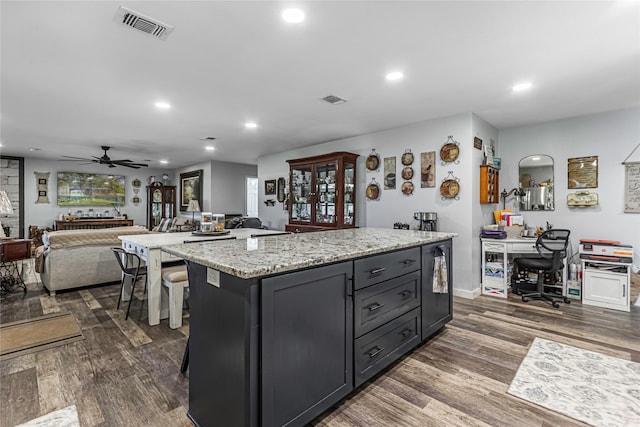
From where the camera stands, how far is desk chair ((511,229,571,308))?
3736 millimetres

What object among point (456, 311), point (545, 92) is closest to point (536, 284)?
point (456, 311)

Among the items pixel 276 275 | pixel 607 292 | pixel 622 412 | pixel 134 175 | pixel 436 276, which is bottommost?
pixel 622 412

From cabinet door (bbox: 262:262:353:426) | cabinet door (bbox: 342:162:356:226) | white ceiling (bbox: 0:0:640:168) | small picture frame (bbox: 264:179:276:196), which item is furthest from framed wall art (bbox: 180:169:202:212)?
cabinet door (bbox: 262:262:353:426)

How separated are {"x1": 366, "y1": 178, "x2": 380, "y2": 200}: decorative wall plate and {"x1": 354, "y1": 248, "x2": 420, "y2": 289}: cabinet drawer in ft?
8.55

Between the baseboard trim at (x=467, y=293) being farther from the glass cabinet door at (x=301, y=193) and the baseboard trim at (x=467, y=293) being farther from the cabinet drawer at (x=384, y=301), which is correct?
the glass cabinet door at (x=301, y=193)

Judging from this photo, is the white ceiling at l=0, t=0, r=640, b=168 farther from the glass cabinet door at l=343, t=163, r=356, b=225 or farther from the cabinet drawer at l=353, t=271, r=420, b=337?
the cabinet drawer at l=353, t=271, r=420, b=337

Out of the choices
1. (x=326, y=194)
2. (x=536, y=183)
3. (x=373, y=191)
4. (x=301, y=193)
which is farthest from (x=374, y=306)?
(x=301, y=193)

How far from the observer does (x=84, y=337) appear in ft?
9.33

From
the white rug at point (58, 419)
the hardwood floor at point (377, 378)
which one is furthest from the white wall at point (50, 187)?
the white rug at point (58, 419)

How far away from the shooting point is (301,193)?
5.98m

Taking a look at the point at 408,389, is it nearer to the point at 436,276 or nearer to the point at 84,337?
the point at 436,276

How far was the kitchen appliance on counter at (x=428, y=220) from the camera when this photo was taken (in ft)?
14.0

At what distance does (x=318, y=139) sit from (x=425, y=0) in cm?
385

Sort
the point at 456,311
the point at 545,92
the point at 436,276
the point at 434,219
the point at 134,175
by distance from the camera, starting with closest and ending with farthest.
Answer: the point at 436,276
the point at 545,92
the point at 456,311
the point at 434,219
the point at 134,175
